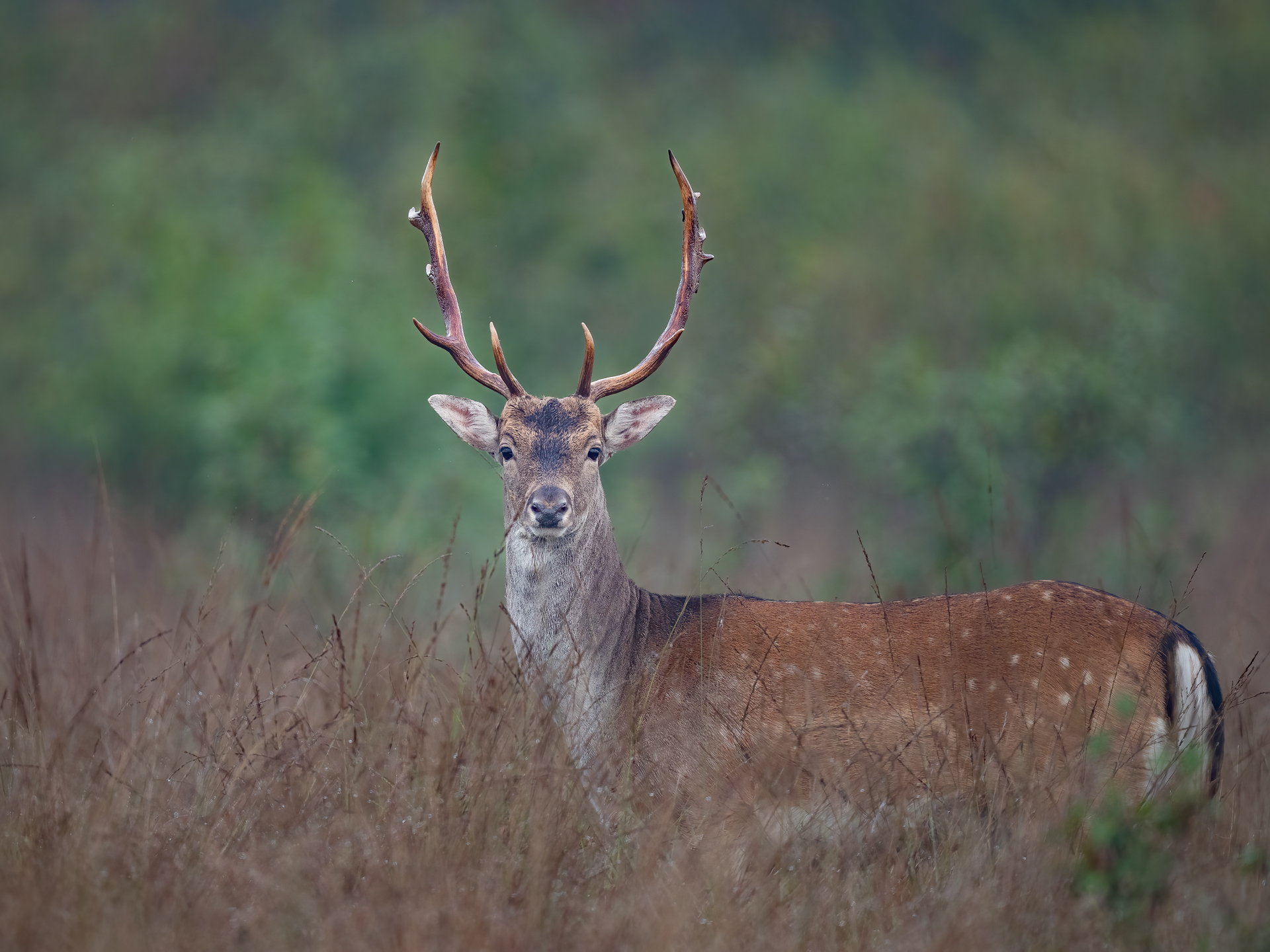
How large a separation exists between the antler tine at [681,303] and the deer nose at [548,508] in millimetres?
658

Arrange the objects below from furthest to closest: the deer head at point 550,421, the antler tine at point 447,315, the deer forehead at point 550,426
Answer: the antler tine at point 447,315
the deer forehead at point 550,426
the deer head at point 550,421

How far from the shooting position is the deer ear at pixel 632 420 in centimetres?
531

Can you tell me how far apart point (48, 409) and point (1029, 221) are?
485 inches

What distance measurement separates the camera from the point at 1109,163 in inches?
744

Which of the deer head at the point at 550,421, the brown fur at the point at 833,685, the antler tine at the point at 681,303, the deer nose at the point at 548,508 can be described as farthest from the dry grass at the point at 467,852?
the antler tine at the point at 681,303

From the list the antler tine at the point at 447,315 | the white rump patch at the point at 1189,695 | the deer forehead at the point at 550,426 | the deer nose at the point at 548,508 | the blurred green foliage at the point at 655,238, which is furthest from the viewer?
the blurred green foliage at the point at 655,238

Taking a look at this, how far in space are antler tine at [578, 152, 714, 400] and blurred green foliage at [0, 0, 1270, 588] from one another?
3.09 meters

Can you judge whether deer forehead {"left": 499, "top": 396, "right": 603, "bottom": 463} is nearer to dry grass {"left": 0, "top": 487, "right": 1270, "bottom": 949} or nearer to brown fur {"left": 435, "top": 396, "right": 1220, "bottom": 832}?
brown fur {"left": 435, "top": 396, "right": 1220, "bottom": 832}

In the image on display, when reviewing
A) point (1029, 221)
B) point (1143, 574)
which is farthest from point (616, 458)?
point (1143, 574)

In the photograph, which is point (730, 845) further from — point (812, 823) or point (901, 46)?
point (901, 46)

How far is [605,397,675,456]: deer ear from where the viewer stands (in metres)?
5.31

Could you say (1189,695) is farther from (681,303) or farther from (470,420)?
(470,420)

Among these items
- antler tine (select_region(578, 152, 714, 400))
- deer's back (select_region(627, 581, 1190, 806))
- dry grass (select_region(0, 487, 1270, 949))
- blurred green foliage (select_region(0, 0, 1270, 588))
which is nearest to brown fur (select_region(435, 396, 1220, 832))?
deer's back (select_region(627, 581, 1190, 806))

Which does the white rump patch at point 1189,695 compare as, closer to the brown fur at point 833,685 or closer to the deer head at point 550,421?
the brown fur at point 833,685
